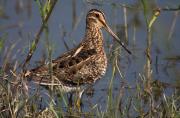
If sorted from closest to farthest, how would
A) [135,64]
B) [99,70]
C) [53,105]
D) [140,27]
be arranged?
1. [53,105]
2. [99,70]
3. [135,64]
4. [140,27]

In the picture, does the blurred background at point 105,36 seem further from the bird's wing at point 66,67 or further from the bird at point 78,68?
the bird's wing at point 66,67

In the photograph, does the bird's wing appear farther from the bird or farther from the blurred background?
the blurred background

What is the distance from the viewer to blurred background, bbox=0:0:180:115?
7.04 metres

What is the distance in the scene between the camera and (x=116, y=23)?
8289 millimetres

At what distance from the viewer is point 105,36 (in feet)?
26.9

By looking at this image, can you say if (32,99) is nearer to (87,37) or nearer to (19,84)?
(19,84)

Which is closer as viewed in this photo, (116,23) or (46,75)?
(46,75)

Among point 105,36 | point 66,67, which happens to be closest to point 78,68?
point 66,67

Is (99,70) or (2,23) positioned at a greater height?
(2,23)

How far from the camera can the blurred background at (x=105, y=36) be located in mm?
7039

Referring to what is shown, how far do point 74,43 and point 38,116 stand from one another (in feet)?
8.61

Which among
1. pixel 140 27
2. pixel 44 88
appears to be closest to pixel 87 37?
pixel 44 88

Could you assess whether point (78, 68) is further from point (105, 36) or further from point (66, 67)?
point (105, 36)

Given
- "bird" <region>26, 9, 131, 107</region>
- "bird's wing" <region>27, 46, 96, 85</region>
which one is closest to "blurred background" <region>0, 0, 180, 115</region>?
"bird" <region>26, 9, 131, 107</region>
